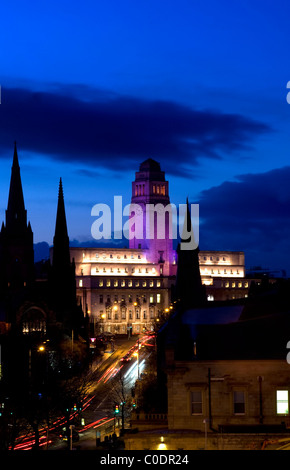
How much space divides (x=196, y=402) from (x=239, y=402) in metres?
2.10

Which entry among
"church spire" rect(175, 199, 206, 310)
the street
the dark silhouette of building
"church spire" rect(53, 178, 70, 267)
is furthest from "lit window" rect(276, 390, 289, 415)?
"church spire" rect(53, 178, 70, 267)

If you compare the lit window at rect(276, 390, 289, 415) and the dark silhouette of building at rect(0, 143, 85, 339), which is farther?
the dark silhouette of building at rect(0, 143, 85, 339)

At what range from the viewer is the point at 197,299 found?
321 feet

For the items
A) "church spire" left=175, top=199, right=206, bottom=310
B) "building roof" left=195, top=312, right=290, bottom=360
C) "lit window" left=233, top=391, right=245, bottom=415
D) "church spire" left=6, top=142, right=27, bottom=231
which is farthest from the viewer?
"church spire" left=6, top=142, right=27, bottom=231

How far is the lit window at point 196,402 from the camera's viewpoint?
4784 cm

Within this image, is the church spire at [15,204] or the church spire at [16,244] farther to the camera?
the church spire at [15,204]

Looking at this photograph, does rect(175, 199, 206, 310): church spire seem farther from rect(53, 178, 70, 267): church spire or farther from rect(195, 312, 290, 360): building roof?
rect(53, 178, 70, 267): church spire

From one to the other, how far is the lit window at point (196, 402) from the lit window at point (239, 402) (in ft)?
5.62

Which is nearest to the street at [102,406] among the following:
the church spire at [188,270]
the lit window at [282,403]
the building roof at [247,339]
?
the building roof at [247,339]

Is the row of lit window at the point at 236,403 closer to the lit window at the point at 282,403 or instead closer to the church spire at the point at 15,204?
the lit window at the point at 282,403

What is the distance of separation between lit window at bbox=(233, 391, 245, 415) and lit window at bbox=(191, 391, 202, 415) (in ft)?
5.62

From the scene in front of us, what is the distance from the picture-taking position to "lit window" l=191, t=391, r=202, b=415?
4784 cm
